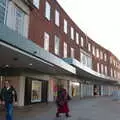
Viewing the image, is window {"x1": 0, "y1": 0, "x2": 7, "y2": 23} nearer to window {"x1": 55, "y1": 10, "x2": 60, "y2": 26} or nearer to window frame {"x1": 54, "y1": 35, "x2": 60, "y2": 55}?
window frame {"x1": 54, "y1": 35, "x2": 60, "y2": 55}

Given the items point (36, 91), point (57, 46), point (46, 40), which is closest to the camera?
point (36, 91)

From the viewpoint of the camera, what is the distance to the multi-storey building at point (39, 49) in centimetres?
1451

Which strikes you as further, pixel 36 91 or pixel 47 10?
pixel 47 10

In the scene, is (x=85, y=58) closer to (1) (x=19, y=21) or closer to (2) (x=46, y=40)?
(2) (x=46, y=40)

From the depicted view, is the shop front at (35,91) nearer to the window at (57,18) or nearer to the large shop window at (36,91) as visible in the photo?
the large shop window at (36,91)

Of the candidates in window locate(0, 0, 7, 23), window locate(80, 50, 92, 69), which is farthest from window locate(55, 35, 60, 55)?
window locate(0, 0, 7, 23)

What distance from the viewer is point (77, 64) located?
27.2 m

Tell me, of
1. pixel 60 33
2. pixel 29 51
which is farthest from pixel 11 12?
pixel 60 33

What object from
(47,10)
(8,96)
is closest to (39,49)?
(8,96)

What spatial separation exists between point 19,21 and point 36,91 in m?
7.61

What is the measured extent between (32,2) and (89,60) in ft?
89.6

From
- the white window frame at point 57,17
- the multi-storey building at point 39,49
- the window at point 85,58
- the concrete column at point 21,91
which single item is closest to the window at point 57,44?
the multi-storey building at point 39,49

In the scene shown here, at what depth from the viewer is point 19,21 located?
18.9 m

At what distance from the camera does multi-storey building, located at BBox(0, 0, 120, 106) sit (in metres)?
14.5
